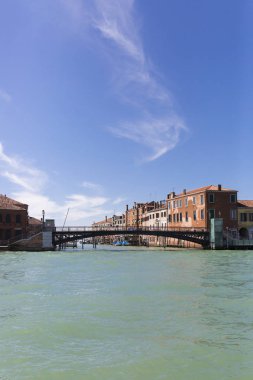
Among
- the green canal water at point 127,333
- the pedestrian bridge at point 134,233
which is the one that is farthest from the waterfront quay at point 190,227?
the green canal water at point 127,333

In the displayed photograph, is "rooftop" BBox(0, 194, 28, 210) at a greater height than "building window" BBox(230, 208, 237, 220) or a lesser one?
greater

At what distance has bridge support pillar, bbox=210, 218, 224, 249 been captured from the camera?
223ft

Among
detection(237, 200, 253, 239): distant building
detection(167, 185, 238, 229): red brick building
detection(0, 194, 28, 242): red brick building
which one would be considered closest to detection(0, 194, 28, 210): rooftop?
detection(0, 194, 28, 242): red brick building

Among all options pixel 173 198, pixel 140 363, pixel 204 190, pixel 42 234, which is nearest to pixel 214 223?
pixel 204 190

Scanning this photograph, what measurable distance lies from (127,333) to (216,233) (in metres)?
58.3

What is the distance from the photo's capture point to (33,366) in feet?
31.5

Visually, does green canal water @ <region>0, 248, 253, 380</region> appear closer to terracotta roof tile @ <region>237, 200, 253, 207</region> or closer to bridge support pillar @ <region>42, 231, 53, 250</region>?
bridge support pillar @ <region>42, 231, 53, 250</region>

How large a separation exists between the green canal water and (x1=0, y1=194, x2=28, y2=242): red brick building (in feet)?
165

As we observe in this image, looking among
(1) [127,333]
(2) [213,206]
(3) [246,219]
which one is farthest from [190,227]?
(1) [127,333]

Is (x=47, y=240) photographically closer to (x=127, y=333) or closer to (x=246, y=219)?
(x=246, y=219)

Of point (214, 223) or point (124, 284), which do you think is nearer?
point (124, 284)

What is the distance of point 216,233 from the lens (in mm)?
68875

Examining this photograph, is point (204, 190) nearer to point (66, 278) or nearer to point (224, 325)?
point (66, 278)

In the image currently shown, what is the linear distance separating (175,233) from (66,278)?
4232cm
